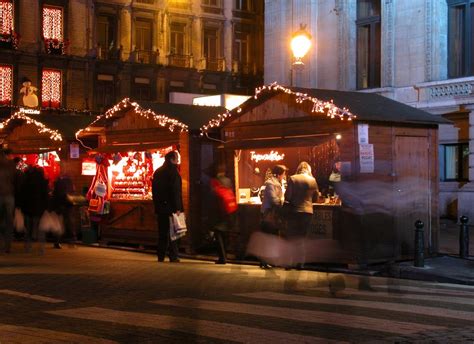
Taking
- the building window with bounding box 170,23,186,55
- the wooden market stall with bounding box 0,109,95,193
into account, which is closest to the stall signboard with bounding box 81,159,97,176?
the wooden market stall with bounding box 0,109,95,193

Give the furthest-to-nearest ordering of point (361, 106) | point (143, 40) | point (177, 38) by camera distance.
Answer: point (177, 38) < point (143, 40) < point (361, 106)

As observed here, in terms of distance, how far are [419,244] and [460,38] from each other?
12691mm

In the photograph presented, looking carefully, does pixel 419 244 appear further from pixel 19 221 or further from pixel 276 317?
pixel 19 221

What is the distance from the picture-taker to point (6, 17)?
43.4 m

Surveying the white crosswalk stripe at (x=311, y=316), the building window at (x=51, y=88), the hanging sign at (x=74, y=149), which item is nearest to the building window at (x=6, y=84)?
the building window at (x=51, y=88)

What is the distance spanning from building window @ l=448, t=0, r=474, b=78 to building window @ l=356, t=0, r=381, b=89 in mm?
2794

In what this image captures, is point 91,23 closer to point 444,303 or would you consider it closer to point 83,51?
point 83,51

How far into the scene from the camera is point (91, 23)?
1825 inches

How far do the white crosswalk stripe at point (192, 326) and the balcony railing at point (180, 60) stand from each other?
134 ft

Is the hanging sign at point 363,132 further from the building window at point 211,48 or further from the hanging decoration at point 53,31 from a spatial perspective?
the building window at point 211,48

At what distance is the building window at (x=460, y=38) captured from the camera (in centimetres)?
2400

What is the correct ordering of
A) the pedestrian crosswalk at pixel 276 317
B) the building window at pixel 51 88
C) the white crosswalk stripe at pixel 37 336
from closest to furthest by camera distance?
1. the white crosswalk stripe at pixel 37 336
2. the pedestrian crosswalk at pixel 276 317
3. the building window at pixel 51 88

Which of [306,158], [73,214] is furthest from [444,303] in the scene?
[73,214]

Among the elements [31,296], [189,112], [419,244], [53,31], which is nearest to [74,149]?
[189,112]
